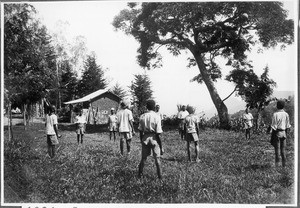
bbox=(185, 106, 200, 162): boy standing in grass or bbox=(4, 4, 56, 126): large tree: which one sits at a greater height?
bbox=(4, 4, 56, 126): large tree

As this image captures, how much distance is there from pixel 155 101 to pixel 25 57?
3.63 m

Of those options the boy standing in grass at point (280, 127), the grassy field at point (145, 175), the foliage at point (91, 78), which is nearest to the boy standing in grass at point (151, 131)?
the grassy field at point (145, 175)

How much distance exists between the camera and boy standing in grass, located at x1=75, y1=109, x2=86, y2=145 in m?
9.61

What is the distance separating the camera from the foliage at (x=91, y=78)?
8547 mm

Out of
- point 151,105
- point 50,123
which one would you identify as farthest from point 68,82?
point 151,105

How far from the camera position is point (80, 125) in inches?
393

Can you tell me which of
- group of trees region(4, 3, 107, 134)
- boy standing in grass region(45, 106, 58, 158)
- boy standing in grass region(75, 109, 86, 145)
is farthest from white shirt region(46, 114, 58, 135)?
boy standing in grass region(75, 109, 86, 145)

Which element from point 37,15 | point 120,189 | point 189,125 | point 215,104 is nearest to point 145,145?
point 120,189

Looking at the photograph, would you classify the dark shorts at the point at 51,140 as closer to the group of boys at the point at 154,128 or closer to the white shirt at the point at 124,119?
the group of boys at the point at 154,128

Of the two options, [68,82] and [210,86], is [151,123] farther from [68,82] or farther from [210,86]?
[68,82]

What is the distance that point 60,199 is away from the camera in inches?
280

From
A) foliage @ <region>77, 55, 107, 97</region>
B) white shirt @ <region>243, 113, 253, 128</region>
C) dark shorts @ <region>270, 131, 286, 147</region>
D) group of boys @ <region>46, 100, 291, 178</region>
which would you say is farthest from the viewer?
white shirt @ <region>243, 113, 253, 128</region>

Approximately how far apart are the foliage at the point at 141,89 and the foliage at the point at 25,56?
7.66 feet

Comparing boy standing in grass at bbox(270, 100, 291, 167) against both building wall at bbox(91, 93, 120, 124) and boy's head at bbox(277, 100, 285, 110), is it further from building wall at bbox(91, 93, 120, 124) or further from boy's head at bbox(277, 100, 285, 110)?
building wall at bbox(91, 93, 120, 124)
